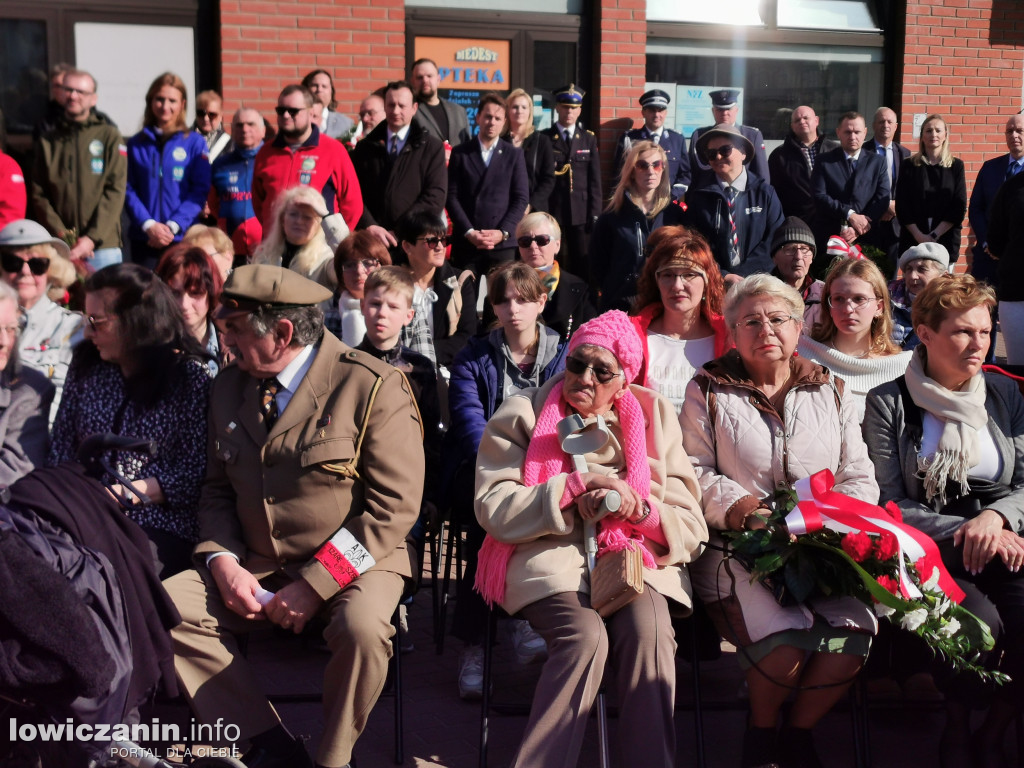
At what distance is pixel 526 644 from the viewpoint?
511cm

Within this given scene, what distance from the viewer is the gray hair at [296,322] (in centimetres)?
418

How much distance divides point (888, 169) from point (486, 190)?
408 cm

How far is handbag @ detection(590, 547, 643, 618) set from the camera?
3.89 meters

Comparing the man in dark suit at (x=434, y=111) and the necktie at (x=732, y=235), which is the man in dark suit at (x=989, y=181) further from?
the man in dark suit at (x=434, y=111)

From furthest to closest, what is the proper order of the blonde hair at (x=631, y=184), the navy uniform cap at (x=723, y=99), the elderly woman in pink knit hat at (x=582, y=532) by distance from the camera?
the navy uniform cap at (x=723, y=99) < the blonde hair at (x=631, y=184) < the elderly woman in pink knit hat at (x=582, y=532)

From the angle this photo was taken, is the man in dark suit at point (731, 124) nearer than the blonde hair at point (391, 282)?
No

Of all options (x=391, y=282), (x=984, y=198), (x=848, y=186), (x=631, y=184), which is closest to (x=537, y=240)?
(x=631, y=184)

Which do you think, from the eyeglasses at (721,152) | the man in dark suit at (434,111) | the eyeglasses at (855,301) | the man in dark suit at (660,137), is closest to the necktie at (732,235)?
the eyeglasses at (721,152)

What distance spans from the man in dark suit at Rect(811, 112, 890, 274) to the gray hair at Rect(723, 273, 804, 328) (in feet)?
17.7

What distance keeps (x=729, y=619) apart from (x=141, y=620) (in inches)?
79.4

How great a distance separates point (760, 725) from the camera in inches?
159

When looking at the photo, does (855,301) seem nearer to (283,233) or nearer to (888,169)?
(283,233)

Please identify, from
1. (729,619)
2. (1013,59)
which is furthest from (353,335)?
(1013,59)

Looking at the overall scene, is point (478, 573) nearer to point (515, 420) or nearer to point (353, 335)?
point (515, 420)
